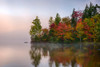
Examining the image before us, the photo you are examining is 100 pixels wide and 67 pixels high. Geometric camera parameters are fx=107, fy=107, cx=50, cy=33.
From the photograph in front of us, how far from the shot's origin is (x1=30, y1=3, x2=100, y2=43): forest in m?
34.8

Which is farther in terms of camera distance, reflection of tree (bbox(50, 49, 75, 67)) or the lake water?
reflection of tree (bbox(50, 49, 75, 67))

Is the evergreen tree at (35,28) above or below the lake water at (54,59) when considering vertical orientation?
above

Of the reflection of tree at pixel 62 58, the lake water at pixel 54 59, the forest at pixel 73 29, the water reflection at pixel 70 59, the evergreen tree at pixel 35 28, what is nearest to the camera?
the water reflection at pixel 70 59

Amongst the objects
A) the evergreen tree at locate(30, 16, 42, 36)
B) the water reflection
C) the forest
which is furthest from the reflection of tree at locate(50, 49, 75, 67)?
the evergreen tree at locate(30, 16, 42, 36)

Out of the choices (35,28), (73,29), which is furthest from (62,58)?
(35,28)

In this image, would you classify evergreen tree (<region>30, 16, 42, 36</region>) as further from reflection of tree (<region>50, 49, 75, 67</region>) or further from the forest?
reflection of tree (<region>50, 49, 75, 67</region>)

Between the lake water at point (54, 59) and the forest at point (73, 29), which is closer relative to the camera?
the lake water at point (54, 59)

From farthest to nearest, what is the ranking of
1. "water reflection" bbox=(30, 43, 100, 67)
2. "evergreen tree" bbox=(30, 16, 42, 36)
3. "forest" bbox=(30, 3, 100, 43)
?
"evergreen tree" bbox=(30, 16, 42, 36), "forest" bbox=(30, 3, 100, 43), "water reflection" bbox=(30, 43, 100, 67)

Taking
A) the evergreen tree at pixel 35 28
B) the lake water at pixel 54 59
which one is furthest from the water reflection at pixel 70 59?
the evergreen tree at pixel 35 28

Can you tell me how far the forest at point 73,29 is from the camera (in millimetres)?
34781

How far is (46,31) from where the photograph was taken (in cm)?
5472

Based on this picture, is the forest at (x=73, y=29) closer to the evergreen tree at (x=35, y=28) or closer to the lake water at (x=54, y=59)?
the evergreen tree at (x=35, y=28)

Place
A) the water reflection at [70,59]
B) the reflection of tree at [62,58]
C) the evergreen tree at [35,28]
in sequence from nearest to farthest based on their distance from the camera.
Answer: the water reflection at [70,59]
the reflection of tree at [62,58]
the evergreen tree at [35,28]

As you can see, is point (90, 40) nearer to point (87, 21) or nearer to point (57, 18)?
point (87, 21)
